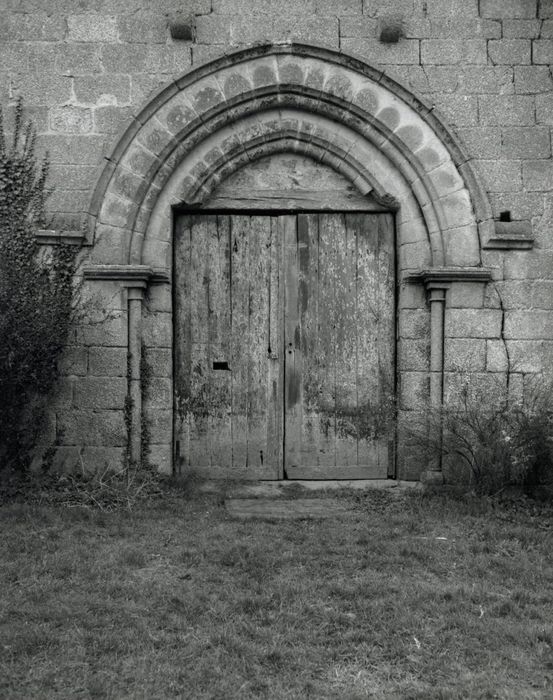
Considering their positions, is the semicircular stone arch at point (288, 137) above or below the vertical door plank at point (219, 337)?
above

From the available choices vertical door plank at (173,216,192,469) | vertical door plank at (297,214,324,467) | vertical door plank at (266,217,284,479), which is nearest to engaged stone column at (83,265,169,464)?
vertical door plank at (173,216,192,469)

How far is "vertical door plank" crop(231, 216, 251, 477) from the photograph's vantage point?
239 inches

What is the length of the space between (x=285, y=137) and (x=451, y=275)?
1.86 m

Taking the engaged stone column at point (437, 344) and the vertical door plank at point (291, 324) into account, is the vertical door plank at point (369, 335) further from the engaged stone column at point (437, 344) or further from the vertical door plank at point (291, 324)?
the vertical door plank at point (291, 324)

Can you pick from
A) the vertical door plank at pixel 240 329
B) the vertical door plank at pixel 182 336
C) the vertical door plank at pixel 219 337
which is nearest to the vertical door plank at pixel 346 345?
the vertical door plank at pixel 240 329

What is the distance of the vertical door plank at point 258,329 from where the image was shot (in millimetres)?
6070

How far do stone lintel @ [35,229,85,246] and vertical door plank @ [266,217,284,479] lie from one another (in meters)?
1.64

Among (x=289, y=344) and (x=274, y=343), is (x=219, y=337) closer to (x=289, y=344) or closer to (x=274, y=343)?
(x=274, y=343)

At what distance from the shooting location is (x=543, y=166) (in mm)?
5781

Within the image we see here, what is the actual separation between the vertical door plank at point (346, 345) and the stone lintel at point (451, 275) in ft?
2.18

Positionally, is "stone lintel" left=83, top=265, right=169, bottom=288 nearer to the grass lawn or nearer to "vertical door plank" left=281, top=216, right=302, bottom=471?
"vertical door plank" left=281, top=216, right=302, bottom=471

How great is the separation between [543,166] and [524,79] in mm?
768

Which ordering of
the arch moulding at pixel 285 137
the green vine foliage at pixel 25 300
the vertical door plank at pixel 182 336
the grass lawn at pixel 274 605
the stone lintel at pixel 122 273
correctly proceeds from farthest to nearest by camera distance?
1. the vertical door plank at pixel 182 336
2. the arch moulding at pixel 285 137
3. the stone lintel at pixel 122 273
4. the green vine foliage at pixel 25 300
5. the grass lawn at pixel 274 605

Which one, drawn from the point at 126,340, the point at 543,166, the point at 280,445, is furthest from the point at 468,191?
the point at 126,340
